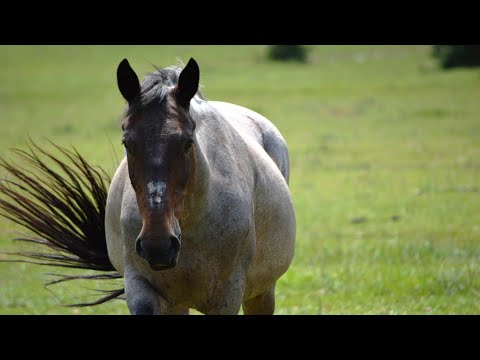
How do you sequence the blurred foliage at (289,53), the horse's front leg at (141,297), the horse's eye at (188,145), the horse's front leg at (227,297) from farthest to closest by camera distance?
the blurred foliage at (289,53) → the horse's front leg at (227,297) → the horse's front leg at (141,297) → the horse's eye at (188,145)

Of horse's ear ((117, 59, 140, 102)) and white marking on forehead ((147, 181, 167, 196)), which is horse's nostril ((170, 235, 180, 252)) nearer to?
white marking on forehead ((147, 181, 167, 196))

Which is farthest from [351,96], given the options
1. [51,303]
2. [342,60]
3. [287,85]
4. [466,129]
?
[51,303]

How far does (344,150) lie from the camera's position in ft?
63.6

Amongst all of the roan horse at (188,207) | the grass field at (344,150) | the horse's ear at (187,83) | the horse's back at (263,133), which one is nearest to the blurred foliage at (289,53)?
the grass field at (344,150)

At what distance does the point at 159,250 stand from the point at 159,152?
45cm

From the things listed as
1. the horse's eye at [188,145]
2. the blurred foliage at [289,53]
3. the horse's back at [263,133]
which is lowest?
the blurred foliage at [289,53]

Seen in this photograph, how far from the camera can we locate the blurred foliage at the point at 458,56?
33125 millimetres

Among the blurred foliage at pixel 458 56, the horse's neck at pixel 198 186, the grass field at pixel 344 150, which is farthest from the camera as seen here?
the blurred foliage at pixel 458 56

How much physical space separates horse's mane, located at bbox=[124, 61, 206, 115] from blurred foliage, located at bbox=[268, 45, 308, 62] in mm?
33649

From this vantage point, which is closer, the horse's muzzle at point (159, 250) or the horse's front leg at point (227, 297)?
the horse's muzzle at point (159, 250)

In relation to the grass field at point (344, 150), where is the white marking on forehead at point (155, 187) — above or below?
above

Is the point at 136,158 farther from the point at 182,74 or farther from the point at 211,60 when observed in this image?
the point at 211,60

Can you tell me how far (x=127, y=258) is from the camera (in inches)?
182

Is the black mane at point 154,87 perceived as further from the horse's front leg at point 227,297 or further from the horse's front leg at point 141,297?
the horse's front leg at point 227,297
